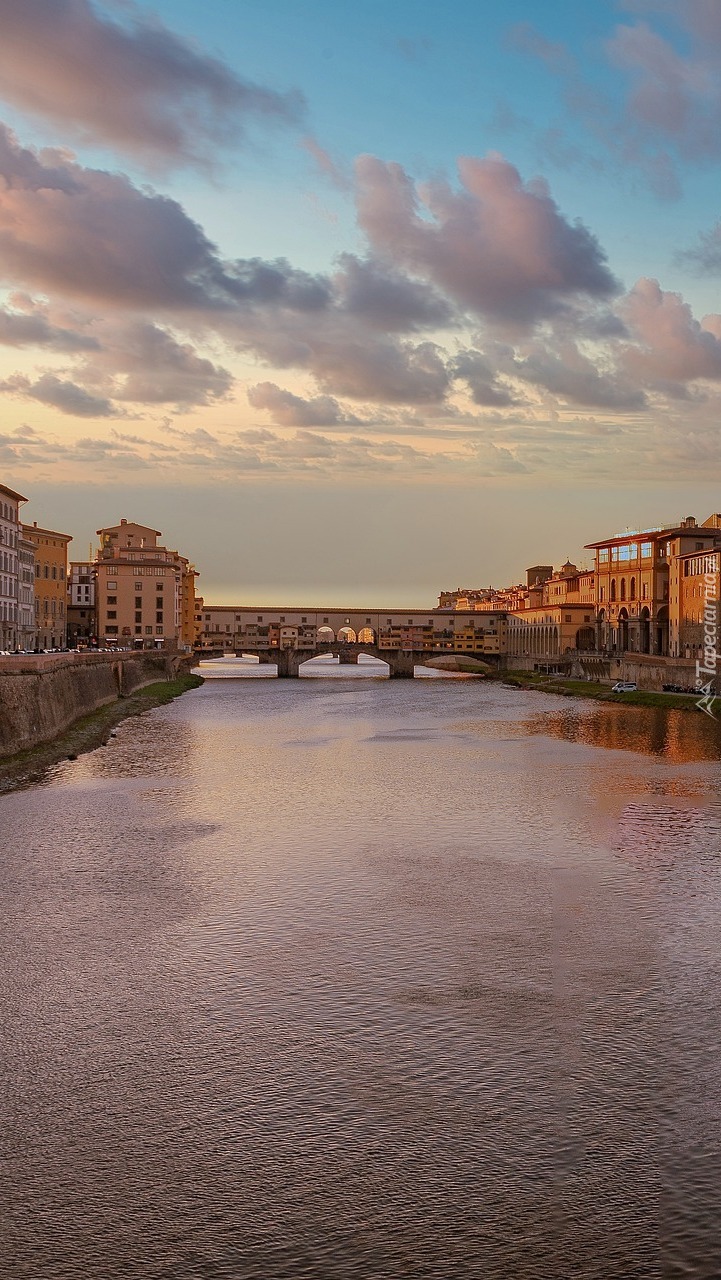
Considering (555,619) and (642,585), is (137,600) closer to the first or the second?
(555,619)

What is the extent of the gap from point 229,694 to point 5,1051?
82064mm

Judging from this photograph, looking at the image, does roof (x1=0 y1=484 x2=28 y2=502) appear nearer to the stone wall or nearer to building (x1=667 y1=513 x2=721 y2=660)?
the stone wall

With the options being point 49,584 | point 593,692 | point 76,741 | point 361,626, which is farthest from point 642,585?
point 76,741

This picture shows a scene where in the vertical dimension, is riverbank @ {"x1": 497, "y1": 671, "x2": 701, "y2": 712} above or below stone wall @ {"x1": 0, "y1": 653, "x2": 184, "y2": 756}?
below

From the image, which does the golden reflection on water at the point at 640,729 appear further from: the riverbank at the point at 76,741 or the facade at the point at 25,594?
the facade at the point at 25,594

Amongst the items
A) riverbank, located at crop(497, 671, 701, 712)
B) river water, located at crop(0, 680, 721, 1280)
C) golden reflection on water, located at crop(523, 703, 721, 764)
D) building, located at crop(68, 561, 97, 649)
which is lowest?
river water, located at crop(0, 680, 721, 1280)

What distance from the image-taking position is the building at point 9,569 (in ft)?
243

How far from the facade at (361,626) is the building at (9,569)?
8037cm

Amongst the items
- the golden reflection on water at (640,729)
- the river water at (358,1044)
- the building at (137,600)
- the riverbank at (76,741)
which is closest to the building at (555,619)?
the building at (137,600)

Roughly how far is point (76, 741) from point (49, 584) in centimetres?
6683

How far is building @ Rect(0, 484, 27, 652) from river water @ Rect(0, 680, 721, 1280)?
1810 inches

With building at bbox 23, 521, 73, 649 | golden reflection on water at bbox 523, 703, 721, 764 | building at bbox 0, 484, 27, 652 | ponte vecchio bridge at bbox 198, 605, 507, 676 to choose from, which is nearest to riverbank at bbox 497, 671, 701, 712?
golden reflection on water at bbox 523, 703, 721, 764

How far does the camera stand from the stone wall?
4188cm

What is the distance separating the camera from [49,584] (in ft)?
364
